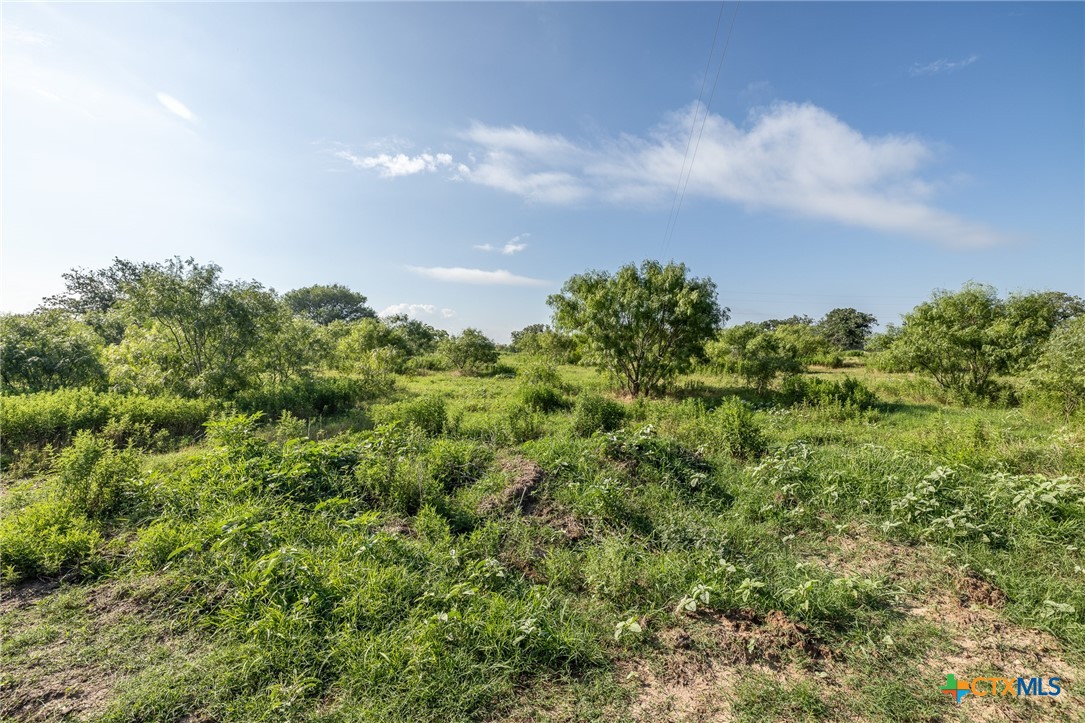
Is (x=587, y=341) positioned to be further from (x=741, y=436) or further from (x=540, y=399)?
(x=741, y=436)

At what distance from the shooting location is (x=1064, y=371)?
27.4 ft

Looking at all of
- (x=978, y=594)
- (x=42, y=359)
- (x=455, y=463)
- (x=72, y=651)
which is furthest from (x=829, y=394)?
(x=42, y=359)

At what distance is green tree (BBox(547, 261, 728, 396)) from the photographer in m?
12.4

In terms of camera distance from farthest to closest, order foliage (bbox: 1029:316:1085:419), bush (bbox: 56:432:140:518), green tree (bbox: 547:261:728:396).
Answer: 1. green tree (bbox: 547:261:728:396)
2. foliage (bbox: 1029:316:1085:419)
3. bush (bbox: 56:432:140:518)

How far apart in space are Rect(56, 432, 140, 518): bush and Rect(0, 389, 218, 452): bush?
1.85m

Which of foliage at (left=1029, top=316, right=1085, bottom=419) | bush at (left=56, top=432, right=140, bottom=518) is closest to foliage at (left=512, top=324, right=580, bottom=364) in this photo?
foliage at (left=1029, top=316, right=1085, bottom=419)

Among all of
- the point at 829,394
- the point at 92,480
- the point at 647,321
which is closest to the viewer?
the point at 92,480

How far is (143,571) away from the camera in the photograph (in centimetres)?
341

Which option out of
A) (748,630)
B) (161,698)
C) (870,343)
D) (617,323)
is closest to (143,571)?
(161,698)

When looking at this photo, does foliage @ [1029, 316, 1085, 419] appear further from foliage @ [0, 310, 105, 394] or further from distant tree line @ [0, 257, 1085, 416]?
foliage @ [0, 310, 105, 394]

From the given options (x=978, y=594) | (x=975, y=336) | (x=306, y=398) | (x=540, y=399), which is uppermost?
(x=975, y=336)

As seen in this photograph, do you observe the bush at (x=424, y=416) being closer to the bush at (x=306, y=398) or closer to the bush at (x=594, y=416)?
the bush at (x=594, y=416)

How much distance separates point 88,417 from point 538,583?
871 cm

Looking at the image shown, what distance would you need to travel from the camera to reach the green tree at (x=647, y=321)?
1241 cm
